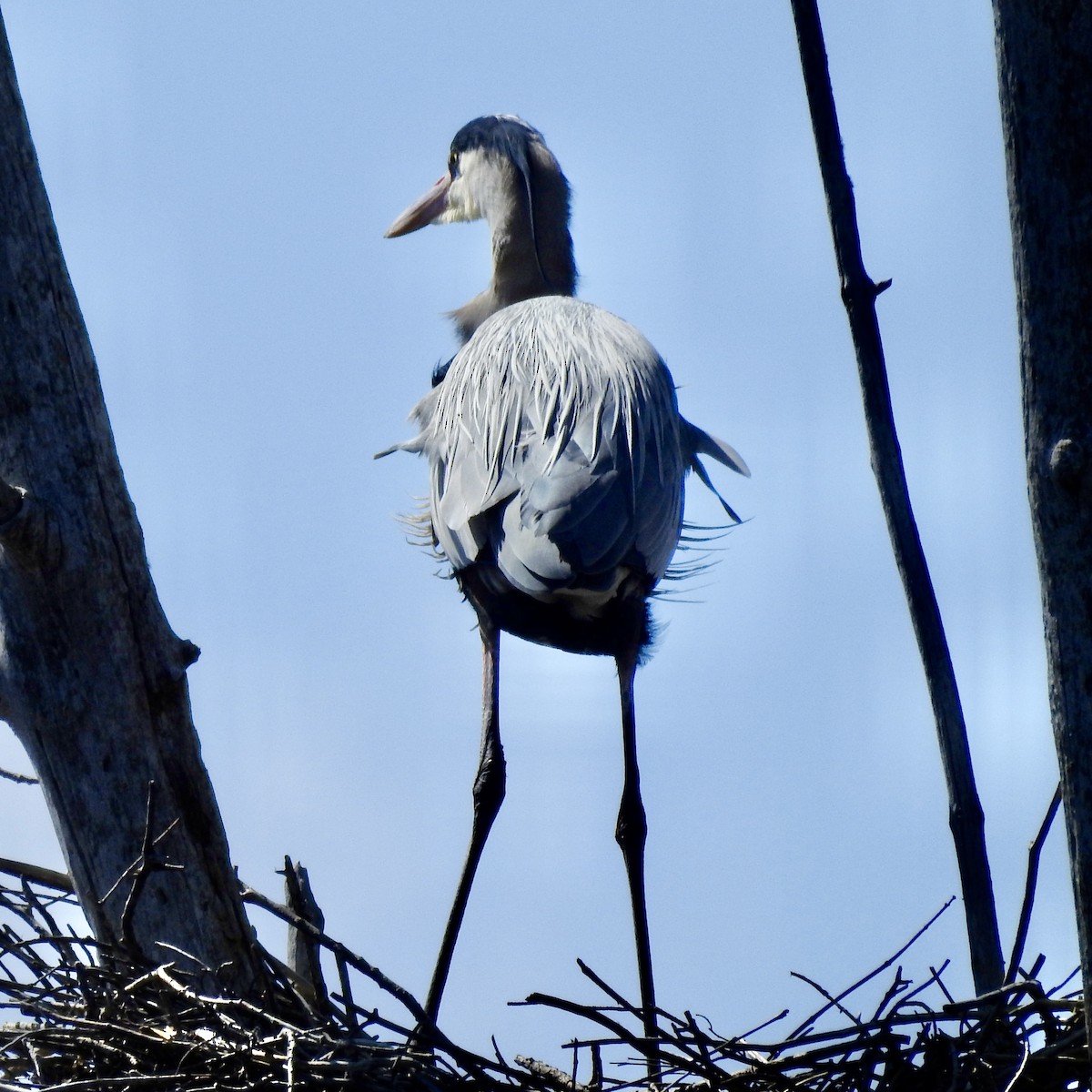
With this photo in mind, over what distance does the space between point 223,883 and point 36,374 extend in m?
0.94

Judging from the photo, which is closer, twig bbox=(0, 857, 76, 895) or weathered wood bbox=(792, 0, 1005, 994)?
weathered wood bbox=(792, 0, 1005, 994)

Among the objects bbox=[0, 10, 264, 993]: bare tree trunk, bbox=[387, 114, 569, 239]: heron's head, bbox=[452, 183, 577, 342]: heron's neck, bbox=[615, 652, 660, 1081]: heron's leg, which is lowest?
bbox=[615, 652, 660, 1081]: heron's leg

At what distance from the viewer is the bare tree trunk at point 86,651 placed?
8.73ft

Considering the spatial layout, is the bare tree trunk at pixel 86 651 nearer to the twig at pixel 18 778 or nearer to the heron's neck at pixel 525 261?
the twig at pixel 18 778

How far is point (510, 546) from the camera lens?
139 inches

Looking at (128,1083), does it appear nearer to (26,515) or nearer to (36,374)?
(26,515)

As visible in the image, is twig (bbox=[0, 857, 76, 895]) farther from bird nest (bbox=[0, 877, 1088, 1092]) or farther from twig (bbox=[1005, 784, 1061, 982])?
twig (bbox=[1005, 784, 1061, 982])

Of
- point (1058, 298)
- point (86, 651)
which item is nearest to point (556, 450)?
point (86, 651)

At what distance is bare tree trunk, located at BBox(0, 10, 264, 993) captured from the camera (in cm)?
266

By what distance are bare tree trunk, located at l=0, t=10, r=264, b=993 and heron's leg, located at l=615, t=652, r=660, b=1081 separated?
4.91 feet

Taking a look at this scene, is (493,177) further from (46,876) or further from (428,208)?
(46,876)

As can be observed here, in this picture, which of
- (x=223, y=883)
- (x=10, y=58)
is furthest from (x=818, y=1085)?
(x=10, y=58)

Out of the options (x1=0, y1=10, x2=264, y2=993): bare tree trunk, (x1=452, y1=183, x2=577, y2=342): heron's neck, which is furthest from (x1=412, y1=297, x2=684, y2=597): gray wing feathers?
(x1=0, y1=10, x2=264, y2=993): bare tree trunk

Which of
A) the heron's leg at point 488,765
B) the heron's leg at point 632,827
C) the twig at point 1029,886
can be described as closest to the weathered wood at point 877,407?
the twig at point 1029,886
